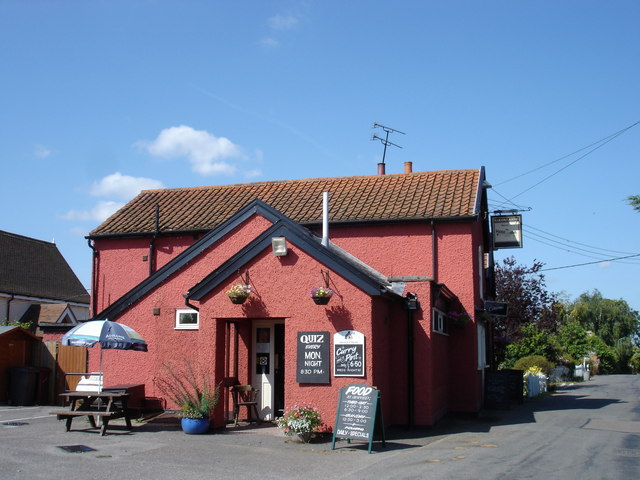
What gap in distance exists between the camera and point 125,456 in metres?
10.7

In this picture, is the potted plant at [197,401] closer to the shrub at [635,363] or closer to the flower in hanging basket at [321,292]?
the flower in hanging basket at [321,292]

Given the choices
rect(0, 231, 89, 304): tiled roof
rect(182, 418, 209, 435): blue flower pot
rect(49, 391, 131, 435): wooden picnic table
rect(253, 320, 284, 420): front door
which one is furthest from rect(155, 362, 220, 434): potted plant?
rect(0, 231, 89, 304): tiled roof

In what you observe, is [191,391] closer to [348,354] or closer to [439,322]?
[348,354]

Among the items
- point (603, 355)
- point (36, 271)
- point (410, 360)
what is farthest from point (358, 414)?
point (603, 355)

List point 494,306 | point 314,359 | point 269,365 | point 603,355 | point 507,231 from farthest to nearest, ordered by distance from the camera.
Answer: point 603,355 → point 507,231 → point 494,306 → point 269,365 → point 314,359

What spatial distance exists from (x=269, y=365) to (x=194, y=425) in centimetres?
268

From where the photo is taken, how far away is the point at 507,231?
21781 mm

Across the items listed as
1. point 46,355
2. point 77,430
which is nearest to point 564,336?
point 46,355

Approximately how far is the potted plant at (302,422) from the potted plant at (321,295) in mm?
2086

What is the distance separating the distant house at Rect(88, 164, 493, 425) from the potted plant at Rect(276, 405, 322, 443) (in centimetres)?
69

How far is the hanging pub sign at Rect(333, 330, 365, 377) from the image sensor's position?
12.9m

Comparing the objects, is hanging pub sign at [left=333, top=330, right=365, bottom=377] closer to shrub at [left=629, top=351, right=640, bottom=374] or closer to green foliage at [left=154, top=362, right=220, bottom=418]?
green foliage at [left=154, top=362, right=220, bottom=418]

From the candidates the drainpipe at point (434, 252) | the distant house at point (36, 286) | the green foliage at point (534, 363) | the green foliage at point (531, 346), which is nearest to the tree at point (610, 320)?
the green foliage at point (531, 346)

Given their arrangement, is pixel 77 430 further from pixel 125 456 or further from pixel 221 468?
pixel 221 468
